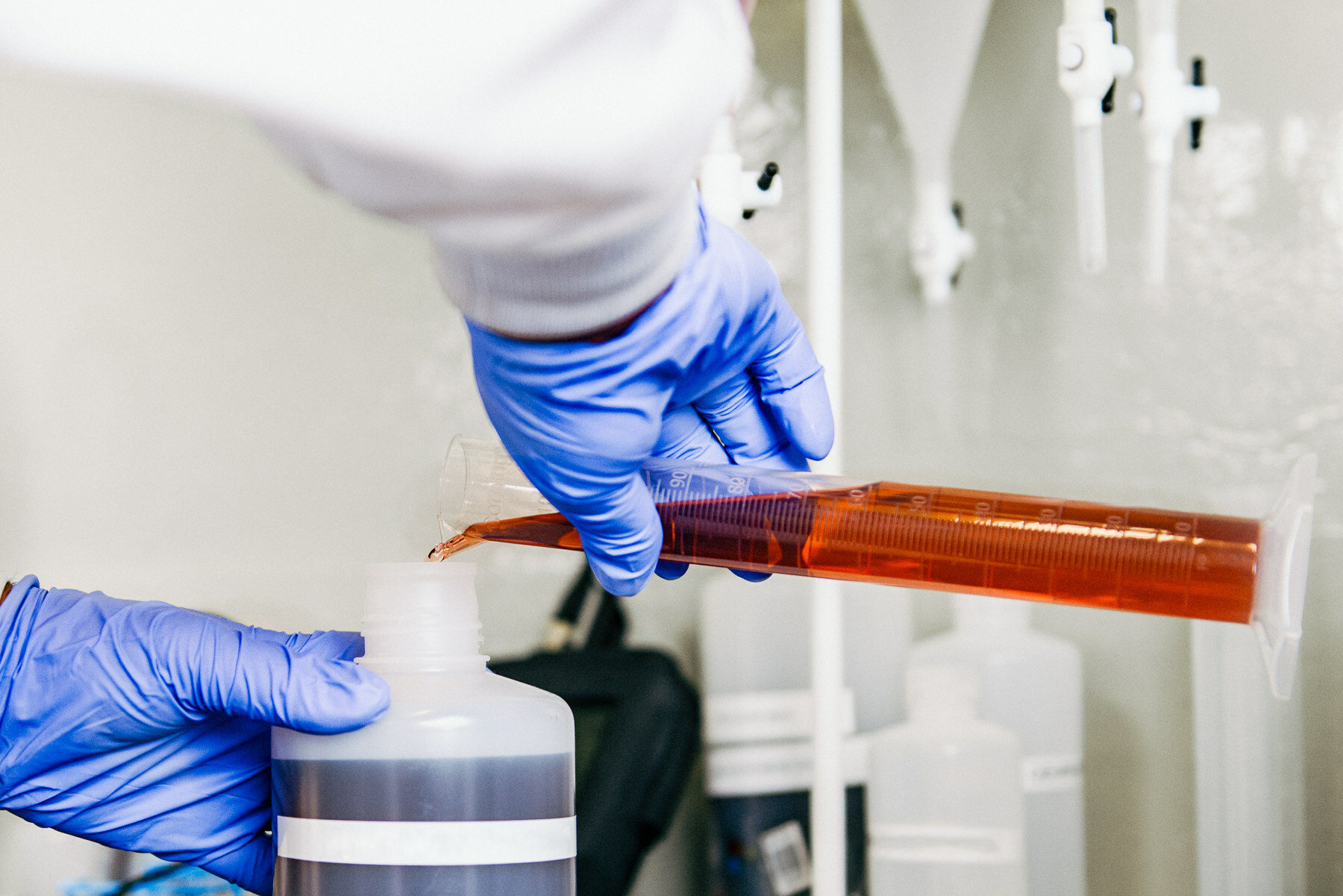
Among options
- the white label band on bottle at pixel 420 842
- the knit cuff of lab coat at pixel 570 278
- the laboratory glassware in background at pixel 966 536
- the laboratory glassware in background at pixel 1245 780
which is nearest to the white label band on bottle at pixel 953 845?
the laboratory glassware in background at pixel 1245 780

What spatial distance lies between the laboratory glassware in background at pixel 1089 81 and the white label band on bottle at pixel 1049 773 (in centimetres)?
55

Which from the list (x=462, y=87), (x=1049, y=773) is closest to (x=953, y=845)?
(x=1049, y=773)

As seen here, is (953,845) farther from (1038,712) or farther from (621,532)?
(621,532)

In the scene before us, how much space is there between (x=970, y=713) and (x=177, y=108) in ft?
4.28

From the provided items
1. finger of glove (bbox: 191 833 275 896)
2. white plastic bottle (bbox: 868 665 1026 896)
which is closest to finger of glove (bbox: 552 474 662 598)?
finger of glove (bbox: 191 833 275 896)

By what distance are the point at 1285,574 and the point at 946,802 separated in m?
0.63

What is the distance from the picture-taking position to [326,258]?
5.40ft

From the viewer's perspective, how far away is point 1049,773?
1.28m

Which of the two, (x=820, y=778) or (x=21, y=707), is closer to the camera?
(x=21, y=707)

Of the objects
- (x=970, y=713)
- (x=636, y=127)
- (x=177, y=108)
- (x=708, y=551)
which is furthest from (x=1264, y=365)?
(x=177, y=108)

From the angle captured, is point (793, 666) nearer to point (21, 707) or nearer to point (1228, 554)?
point (1228, 554)

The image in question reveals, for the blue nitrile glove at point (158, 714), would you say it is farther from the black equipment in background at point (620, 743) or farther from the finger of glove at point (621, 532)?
the black equipment in background at point (620, 743)

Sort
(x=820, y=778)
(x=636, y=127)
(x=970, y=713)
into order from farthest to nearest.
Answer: (x=970, y=713) < (x=820, y=778) < (x=636, y=127)

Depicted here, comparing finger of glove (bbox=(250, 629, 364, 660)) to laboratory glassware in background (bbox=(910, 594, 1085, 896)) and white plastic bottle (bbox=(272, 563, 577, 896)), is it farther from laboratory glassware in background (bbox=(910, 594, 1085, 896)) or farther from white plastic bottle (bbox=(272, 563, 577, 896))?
laboratory glassware in background (bbox=(910, 594, 1085, 896))
